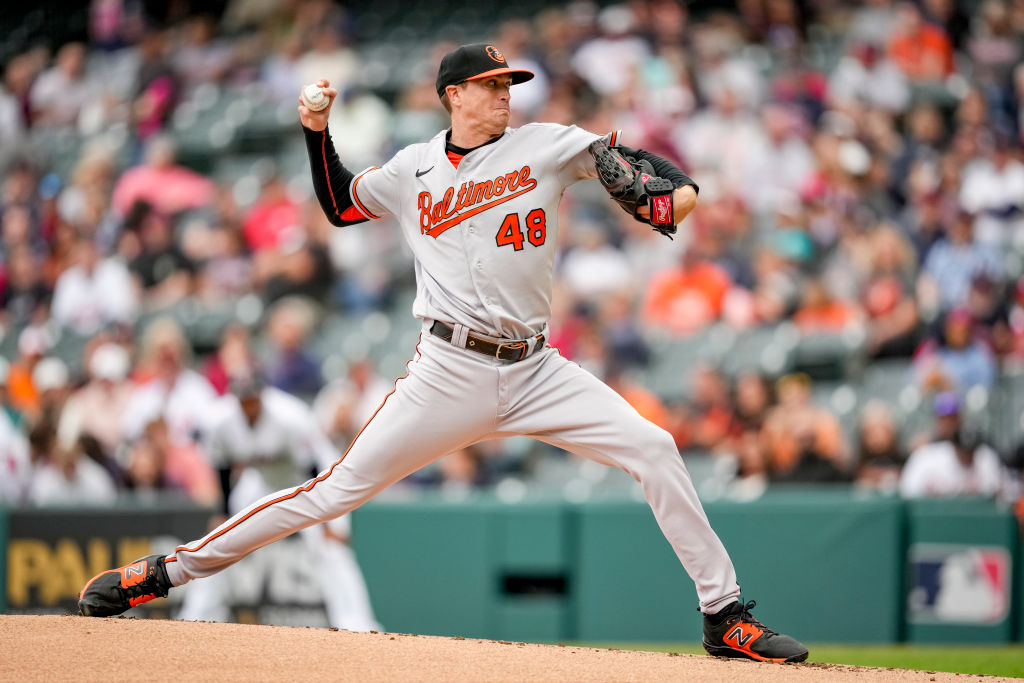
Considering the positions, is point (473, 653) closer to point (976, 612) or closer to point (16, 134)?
point (976, 612)

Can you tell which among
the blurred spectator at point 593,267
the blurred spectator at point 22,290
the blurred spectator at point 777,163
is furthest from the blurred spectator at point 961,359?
Result: the blurred spectator at point 22,290

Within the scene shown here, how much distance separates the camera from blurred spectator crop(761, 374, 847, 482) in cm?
785

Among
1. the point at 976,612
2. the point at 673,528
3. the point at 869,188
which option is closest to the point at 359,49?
the point at 869,188

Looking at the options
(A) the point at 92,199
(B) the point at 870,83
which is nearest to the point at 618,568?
(B) the point at 870,83

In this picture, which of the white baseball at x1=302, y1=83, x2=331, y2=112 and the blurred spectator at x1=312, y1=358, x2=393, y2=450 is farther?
the blurred spectator at x1=312, y1=358, x2=393, y2=450

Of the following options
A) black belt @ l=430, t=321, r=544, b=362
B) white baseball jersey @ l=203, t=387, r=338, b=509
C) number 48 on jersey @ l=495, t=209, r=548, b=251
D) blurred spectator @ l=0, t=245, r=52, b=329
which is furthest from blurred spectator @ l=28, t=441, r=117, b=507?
number 48 on jersey @ l=495, t=209, r=548, b=251

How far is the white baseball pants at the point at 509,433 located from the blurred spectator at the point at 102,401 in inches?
212

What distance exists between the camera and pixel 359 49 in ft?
44.0

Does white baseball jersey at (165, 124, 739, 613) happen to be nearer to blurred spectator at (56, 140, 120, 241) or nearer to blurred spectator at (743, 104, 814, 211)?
blurred spectator at (743, 104, 814, 211)

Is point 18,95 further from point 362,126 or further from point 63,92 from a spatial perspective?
point 362,126

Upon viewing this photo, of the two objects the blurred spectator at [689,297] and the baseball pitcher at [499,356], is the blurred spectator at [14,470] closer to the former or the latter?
the blurred spectator at [689,297]

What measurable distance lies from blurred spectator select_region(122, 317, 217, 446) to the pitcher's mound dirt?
4.53m

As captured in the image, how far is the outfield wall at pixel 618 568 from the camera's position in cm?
743

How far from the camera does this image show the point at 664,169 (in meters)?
4.00
